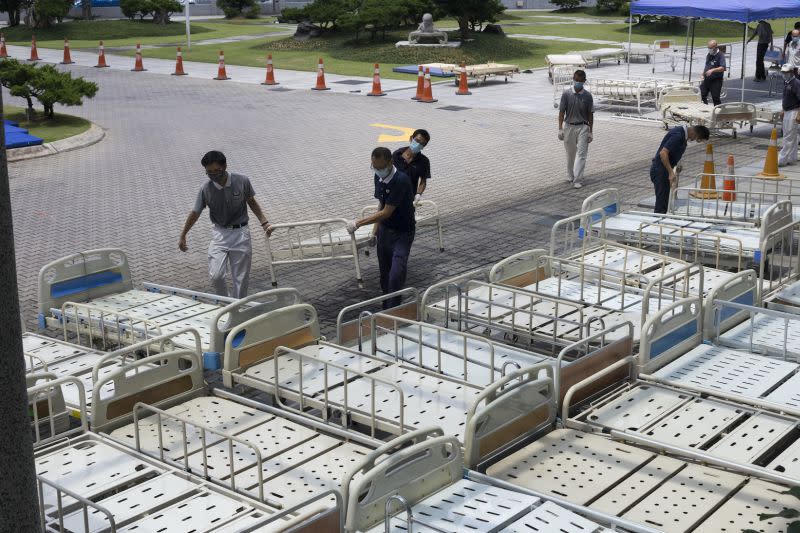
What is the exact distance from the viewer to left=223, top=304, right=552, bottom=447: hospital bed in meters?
7.09

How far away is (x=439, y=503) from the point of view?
20.0ft

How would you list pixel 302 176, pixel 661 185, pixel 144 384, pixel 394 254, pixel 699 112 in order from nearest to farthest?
1. pixel 144 384
2. pixel 394 254
3. pixel 661 185
4. pixel 302 176
5. pixel 699 112

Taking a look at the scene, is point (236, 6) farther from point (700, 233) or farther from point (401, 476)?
point (401, 476)

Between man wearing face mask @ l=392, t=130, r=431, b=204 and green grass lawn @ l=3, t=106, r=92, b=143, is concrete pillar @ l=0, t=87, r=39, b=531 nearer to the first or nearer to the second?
man wearing face mask @ l=392, t=130, r=431, b=204

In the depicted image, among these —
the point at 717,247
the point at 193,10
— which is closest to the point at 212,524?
the point at 717,247

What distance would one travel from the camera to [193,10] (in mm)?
64438

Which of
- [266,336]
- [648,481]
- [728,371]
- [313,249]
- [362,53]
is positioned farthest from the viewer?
[362,53]

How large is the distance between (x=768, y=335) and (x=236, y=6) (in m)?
55.4

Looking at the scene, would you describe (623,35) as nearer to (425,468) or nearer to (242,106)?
(242,106)

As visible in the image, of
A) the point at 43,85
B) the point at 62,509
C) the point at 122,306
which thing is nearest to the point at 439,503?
the point at 62,509

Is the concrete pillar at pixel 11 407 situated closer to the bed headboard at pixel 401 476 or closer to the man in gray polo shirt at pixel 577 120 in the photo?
the bed headboard at pixel 401 476

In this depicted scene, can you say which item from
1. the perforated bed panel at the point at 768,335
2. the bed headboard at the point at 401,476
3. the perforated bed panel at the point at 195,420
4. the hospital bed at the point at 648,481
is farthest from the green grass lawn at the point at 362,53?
the bed headboard at the point at 401,476

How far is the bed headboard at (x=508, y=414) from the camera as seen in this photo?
663 cm

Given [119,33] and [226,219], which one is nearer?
[226,219]
